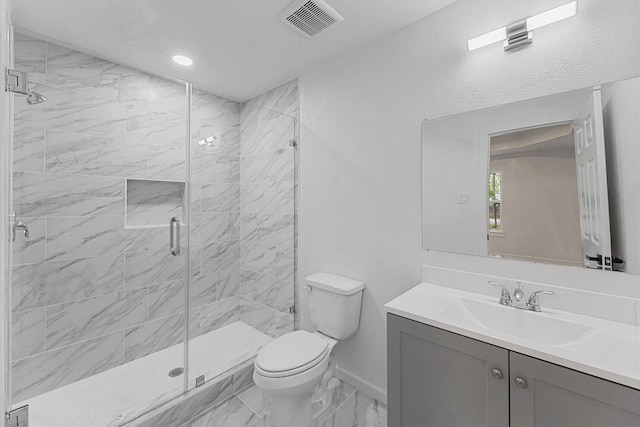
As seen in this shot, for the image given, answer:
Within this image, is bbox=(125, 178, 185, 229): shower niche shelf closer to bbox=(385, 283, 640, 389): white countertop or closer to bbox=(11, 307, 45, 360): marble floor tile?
bbox=(11, 307, 45, 360): marble floor tile

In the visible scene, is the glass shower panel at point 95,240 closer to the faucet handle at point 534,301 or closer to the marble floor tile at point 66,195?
the marble floor tile at point 66,195

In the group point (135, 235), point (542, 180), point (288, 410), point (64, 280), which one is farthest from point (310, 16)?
point (64, 280)

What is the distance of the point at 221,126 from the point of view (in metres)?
2.51

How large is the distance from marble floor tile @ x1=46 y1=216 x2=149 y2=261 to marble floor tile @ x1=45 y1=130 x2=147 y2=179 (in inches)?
13.6

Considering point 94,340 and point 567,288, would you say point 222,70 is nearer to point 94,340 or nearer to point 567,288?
point 94,340

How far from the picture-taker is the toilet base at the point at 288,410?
1.48 meters

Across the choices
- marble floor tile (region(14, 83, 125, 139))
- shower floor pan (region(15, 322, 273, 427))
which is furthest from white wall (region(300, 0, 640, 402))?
marble floor tile (region(14, 83, 125, 139))

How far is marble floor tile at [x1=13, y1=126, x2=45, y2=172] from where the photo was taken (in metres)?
1.60

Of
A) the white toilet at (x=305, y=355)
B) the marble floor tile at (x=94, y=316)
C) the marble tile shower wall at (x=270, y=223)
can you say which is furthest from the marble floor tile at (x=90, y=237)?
the white toilet at (x=305, y=355)

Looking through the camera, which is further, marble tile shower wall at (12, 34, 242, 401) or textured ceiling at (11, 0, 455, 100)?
marble tile shower wall at (12, 34, 242, 401)

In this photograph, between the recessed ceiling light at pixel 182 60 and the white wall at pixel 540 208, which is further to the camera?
the recessed ceiling light at pixel 182 60

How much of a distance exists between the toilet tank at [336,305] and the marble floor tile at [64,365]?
5.06 feet

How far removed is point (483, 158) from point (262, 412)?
2013 millimetres

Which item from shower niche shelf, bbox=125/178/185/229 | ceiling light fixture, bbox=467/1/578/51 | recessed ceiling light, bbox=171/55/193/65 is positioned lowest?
shower niche shelf, bbox=125/178/185/229
